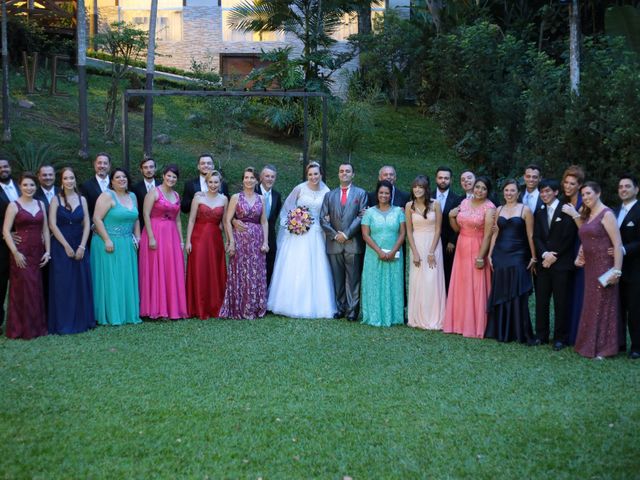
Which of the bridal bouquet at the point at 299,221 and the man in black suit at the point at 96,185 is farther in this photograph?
the bridal bouquet at the point at 299,221

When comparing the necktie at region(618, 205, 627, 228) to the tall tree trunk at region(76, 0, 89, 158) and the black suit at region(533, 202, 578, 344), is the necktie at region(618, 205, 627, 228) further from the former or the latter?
the tall tree trunk at region(76, 0, 89, 158)

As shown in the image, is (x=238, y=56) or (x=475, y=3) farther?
(x=238, y=56)

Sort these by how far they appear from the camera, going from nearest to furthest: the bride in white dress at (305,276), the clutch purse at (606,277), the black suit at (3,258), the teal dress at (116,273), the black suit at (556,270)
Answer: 1. the clutch purse at (606,277)
2. the black suit at (556,270)
3. the black suit at (3,258)
4. the teal dress at (116,273)
5. the bride in white dress at (305,276)

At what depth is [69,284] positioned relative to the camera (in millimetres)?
9633

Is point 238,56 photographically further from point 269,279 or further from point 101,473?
point 101,473

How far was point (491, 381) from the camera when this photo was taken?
7.68 m

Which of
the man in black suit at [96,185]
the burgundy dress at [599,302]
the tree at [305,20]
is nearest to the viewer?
the burgundy dress at [599,302]

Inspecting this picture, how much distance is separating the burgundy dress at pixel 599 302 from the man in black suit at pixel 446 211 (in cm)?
203

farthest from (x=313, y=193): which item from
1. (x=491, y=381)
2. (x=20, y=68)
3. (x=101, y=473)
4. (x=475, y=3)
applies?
(x=20, y=68)

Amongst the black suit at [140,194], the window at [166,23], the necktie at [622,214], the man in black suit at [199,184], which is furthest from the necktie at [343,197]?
the window at [166,23]

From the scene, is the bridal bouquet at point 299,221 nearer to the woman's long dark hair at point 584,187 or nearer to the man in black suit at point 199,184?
the man in black suit at point 199,184

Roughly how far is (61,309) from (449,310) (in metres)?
4.25

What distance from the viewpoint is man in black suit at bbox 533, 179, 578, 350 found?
8945mm

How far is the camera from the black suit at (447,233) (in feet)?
33.7
